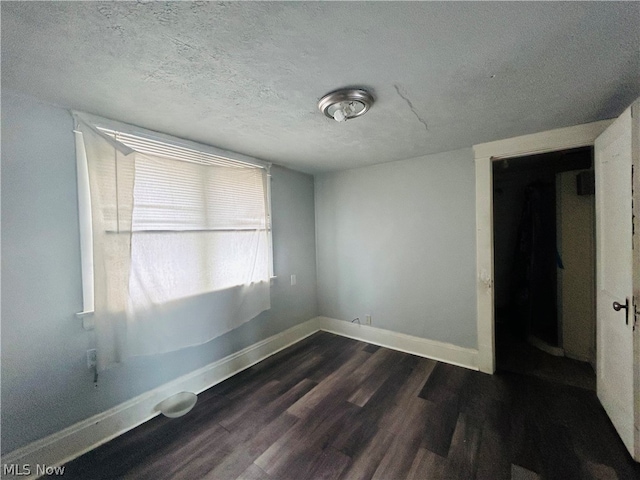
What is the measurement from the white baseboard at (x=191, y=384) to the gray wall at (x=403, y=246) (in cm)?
12

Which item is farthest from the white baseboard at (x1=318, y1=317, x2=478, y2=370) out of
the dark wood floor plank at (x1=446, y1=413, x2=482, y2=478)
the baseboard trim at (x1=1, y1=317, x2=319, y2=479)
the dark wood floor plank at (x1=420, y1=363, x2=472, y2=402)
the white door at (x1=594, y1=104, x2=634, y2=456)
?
the baseboard trim at (x1=1, y1=317, x2=319, y2=479)

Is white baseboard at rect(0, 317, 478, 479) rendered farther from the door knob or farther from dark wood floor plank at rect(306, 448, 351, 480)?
dark wood floor plank at rect(306, 448, 351, 480)

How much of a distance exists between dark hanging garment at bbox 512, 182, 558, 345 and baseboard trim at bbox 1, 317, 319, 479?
10.7 ft

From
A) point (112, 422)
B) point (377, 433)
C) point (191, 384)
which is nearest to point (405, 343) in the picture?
point (377, 433)

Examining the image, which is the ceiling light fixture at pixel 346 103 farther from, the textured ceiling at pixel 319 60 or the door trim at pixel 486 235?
the door trim at pixel 486 235

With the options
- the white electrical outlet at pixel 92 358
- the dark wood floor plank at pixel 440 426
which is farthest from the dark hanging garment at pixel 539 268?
the white electrical outlet at pixel 92 358

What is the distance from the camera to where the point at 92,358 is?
5.33 ft

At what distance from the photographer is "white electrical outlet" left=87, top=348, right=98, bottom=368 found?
1.62 metres

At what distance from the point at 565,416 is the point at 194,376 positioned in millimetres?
2915

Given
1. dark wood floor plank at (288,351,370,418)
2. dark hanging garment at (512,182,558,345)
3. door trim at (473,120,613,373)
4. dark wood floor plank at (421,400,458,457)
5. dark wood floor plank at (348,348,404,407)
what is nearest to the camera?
dark wood floor plank at (421,400,458,457)

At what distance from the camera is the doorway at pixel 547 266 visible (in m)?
2.42

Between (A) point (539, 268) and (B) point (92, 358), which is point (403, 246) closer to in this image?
(A) point (539, 268)

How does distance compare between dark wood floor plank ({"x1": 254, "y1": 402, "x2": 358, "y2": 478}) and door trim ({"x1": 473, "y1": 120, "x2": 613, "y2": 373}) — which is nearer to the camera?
dark wood floor plank ({"x1": 254, "y1": 402, "x2": 358, "y2": 478})

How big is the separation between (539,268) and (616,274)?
1517 millimetres
